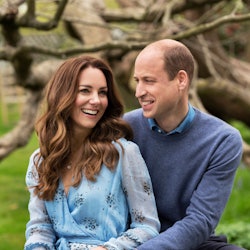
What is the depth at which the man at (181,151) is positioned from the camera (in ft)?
8.50

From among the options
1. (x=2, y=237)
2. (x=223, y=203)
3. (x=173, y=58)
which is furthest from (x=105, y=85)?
(x=2, y=237)

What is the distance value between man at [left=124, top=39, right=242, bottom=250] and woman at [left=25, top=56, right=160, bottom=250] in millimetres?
119

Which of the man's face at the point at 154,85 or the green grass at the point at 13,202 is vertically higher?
the man's face at the point at 154,85

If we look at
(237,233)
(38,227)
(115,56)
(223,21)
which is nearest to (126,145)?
(38,227)

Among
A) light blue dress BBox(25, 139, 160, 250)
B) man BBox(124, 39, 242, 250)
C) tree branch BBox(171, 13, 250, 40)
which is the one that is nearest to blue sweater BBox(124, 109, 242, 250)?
man BBox(124, 39, 242, 250)

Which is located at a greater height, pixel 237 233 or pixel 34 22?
pixel 34 22

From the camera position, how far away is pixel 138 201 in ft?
8.56

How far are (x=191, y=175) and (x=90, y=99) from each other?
1.81 feet

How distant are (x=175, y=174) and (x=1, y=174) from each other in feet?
16.0

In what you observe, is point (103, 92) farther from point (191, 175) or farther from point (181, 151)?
point (191, 175)

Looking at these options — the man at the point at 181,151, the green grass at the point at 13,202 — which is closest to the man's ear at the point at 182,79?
the man at the point at 181,151

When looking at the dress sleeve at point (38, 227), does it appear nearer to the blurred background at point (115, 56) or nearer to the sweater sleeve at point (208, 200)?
the sweater sleeve at point (208, 200)

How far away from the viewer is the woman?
8.59ft

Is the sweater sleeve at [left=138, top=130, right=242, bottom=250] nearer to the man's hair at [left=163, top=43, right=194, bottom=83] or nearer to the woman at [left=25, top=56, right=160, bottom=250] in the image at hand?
the woman at [left=25, top=56, right=160, bottom=250]
